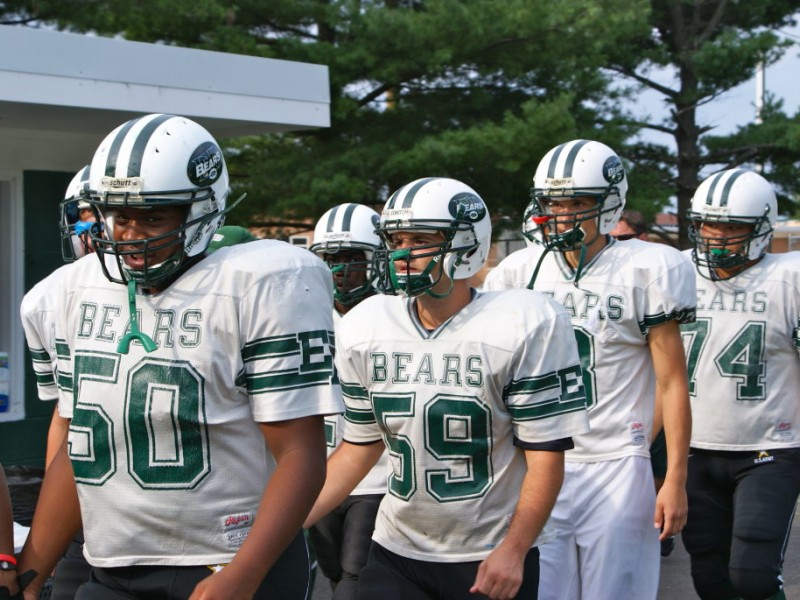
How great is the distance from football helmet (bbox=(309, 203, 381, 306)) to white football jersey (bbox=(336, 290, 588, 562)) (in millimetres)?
1698

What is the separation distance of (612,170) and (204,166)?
7.85ft

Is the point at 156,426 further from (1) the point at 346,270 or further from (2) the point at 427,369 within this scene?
(1) the point at 346,270

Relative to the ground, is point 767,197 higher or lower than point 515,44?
lower

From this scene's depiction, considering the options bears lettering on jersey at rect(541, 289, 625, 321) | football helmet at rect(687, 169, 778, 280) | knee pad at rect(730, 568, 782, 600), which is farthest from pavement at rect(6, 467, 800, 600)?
bears lettering on jersey at rect(541, 289, 625, 321)

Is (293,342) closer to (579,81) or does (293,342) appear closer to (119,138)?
(119,138)

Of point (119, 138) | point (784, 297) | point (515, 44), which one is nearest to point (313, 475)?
point (119, 138)

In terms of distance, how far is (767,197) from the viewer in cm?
532

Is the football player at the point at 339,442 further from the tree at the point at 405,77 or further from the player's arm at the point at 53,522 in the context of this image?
the tree at the point at 405,77

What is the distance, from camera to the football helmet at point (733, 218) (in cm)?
524

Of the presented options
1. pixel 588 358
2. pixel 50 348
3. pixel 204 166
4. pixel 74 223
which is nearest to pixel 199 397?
pixel 204 166

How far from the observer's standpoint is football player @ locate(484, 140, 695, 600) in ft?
14.0

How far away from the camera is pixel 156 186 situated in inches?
102

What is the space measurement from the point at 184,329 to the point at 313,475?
43 centimetres

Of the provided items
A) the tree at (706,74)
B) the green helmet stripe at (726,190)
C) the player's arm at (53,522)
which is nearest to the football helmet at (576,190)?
the green helmet stripe at (726,190)
